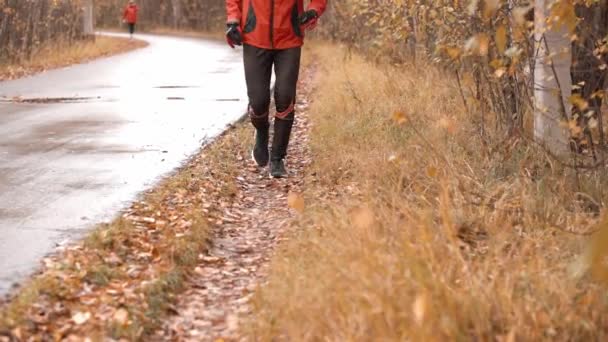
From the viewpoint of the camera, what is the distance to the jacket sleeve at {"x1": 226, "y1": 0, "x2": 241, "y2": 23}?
7291mm

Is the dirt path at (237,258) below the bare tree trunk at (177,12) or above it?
above

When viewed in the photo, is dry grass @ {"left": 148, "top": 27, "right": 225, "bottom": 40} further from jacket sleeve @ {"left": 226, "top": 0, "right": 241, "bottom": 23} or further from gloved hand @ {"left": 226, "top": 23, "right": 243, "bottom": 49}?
gloved hand @ {"left": 226, "top": 23, "right": 243, "bottom": 49}

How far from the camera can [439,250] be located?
4297 mm

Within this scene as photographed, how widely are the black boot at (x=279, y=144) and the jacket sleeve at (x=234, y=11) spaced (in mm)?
917

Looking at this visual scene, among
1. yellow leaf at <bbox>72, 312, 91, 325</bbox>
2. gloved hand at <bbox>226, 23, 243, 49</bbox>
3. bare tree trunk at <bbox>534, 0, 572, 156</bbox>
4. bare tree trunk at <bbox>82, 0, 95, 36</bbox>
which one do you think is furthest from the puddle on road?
bare tree trunk at <bbox>82, 0, 95, 36</bbox>

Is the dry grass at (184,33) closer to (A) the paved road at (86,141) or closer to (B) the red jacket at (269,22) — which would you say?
(A) the paved road at (86,141)

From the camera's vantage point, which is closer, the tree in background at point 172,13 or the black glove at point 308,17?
the black glove at point 308,17

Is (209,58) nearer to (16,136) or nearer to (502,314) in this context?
(16,136)

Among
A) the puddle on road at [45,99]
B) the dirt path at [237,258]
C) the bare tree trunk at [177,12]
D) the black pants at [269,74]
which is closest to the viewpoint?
the dirt path at [237,258]

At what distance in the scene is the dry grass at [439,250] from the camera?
3676mm

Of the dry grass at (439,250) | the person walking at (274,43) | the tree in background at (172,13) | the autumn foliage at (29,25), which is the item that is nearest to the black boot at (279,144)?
the person walking at (274,43)

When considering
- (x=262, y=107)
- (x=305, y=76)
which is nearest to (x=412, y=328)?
(x=262, y=107)

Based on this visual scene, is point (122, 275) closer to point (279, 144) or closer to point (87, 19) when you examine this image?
point (279, 144)

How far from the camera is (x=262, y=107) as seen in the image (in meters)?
7.58
